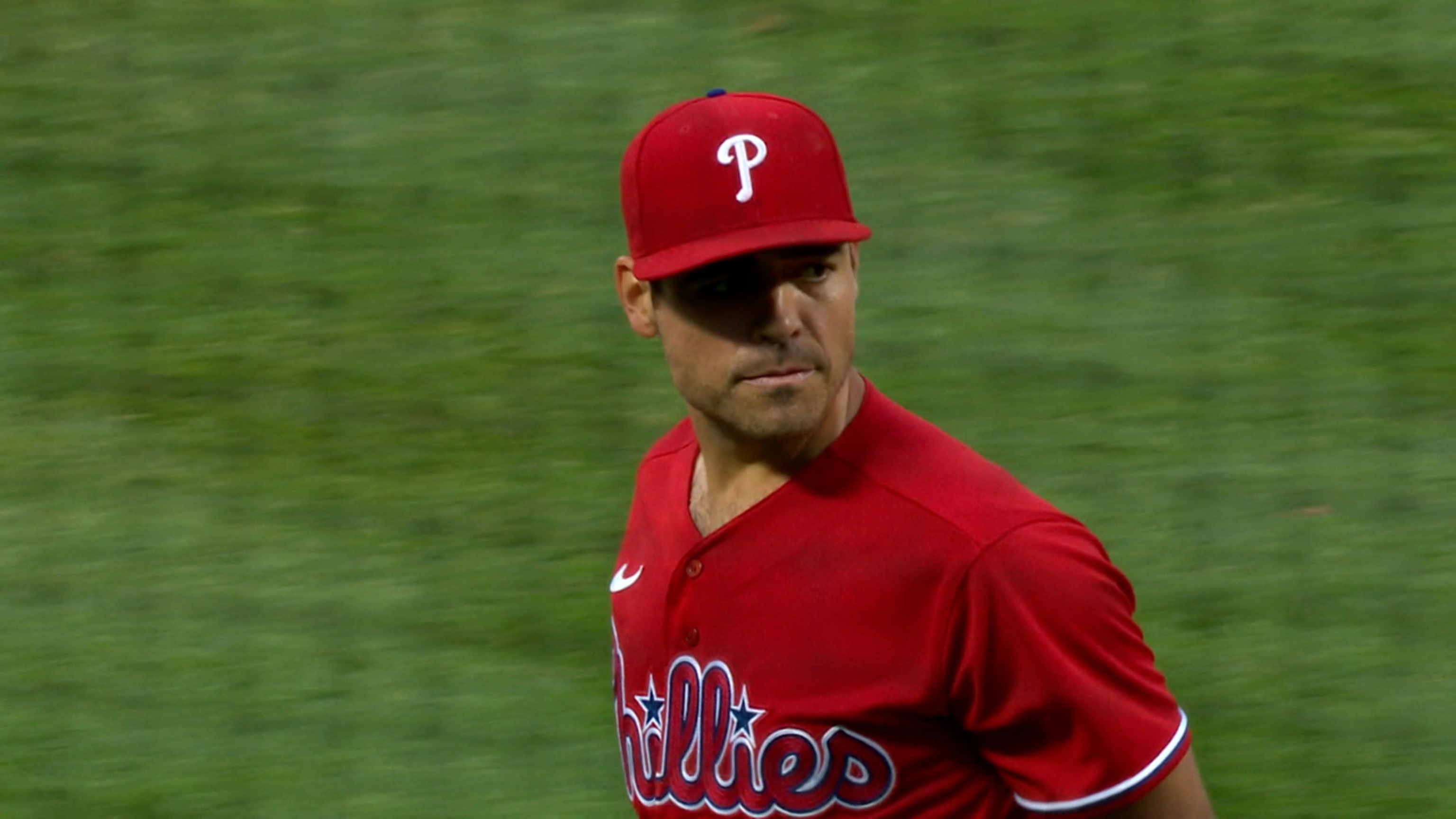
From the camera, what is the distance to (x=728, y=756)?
121 inches

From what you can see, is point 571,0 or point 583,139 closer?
point 583,139

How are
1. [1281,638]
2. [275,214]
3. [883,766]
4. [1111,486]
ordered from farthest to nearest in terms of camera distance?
1. [275,214]
2. [1111,486]
3. [1281,638]
4. [883,766]

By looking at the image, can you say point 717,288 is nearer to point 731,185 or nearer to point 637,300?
point 731,185

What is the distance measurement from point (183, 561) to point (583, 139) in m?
2.47

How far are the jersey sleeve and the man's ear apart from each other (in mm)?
759


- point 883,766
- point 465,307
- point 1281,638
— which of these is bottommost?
point 1281,638

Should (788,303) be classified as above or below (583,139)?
above

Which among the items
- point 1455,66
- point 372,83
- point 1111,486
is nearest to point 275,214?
point 372,83

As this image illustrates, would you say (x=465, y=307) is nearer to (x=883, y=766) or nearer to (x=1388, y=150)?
(x=1388, y=150)

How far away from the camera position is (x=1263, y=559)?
608 cm

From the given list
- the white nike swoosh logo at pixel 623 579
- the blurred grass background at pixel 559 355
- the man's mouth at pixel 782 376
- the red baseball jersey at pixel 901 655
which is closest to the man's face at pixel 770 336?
the man's mouth at pixel 782 376

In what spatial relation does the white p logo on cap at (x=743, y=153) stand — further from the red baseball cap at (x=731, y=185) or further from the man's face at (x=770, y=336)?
the man's face at (x=770, y=336)

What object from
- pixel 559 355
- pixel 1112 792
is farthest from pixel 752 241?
pixel 559 355

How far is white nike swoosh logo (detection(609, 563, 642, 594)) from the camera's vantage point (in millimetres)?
3393
